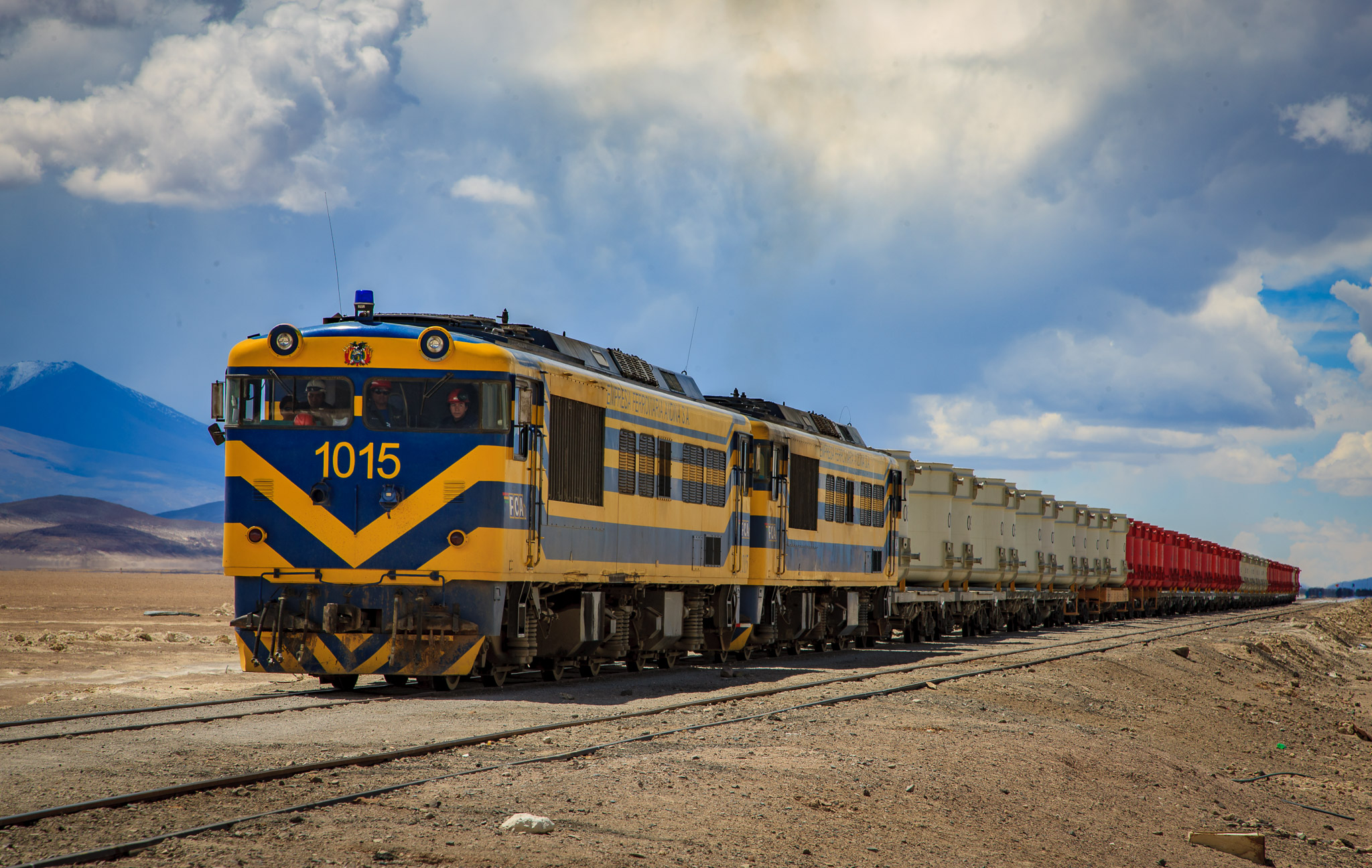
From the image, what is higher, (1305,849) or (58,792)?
(58,792)

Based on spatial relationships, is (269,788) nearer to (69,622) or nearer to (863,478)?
(863,478)

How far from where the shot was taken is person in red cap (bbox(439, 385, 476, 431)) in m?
15.8

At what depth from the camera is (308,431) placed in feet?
52.1

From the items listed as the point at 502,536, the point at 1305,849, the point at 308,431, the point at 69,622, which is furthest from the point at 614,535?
the point at 69,622

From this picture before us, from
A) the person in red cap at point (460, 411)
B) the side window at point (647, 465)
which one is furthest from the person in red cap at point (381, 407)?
the side window at point (647, 465)

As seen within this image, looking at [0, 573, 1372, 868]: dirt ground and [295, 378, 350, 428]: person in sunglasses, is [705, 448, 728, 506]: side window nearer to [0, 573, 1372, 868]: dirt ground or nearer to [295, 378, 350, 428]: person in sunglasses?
[0, 573, 1372, 868]: dirt ground

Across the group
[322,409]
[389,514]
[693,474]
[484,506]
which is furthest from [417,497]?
[693,474]

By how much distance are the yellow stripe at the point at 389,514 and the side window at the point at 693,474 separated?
6091 mm

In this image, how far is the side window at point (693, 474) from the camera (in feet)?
70.4

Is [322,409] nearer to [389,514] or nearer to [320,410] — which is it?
[320,410]

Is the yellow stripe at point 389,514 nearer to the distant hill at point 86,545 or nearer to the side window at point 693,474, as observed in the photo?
the side window at point 693,474

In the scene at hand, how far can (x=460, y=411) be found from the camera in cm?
1583

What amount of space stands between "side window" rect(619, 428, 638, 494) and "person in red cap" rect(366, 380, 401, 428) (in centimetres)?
404

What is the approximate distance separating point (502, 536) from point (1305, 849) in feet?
29.8
